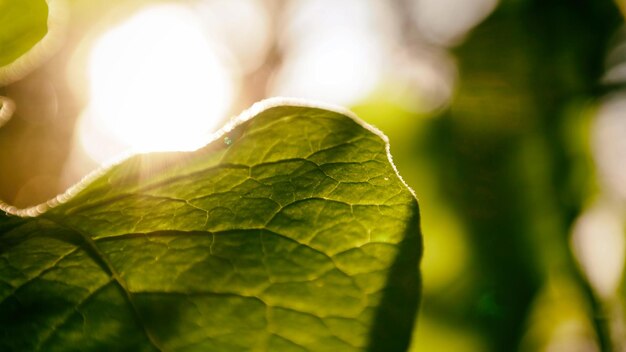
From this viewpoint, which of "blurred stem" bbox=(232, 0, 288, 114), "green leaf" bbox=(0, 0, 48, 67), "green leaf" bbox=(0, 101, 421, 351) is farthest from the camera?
"blurred stem" bbox=(232, 0, 288, 114)

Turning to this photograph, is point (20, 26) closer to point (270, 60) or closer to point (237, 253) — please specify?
point (237, 253)

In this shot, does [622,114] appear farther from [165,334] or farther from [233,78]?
[233,78]

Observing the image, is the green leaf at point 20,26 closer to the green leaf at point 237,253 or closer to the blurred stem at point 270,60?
the green leaf at point 237,253

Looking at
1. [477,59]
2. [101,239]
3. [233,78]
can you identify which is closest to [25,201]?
[101,239]

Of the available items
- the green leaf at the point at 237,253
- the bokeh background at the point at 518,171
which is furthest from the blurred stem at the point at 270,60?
the green leaf at the point at 237,253

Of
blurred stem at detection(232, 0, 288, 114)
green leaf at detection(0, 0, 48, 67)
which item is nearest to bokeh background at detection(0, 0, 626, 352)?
green leaf at detection(0, 0, 48, 67)

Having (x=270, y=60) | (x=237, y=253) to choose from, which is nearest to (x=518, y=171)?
(x=237, y=253)

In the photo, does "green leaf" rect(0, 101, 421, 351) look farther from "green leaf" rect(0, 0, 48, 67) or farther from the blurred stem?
the blurred stem
